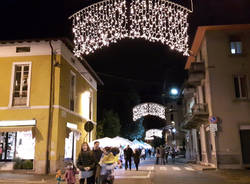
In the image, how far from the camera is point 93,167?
888 centimetres

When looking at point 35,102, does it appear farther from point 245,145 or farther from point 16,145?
point 245,145

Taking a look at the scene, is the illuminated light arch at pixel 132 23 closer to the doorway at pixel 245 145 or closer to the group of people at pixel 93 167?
the group of people at pixel 93 167

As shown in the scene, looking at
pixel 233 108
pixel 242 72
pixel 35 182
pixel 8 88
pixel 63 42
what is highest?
pixel 63 42

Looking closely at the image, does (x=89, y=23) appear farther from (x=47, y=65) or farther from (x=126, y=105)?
(x=126, y=105)

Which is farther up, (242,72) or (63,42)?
(63,42)

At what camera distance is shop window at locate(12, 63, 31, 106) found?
19469 millimetres

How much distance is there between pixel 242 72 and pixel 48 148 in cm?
1536

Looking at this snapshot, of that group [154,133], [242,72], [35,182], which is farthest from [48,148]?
[154,133]

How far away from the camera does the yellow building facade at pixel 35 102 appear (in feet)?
60.5

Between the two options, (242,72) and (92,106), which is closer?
(242,72)

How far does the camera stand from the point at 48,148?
1823 centimetres

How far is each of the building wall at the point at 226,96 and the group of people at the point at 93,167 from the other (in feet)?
41.6

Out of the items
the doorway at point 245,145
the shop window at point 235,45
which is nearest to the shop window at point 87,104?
the shop window at point 235,45

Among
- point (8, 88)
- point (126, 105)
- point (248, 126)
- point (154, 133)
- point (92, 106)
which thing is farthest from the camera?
point (154, 133)
